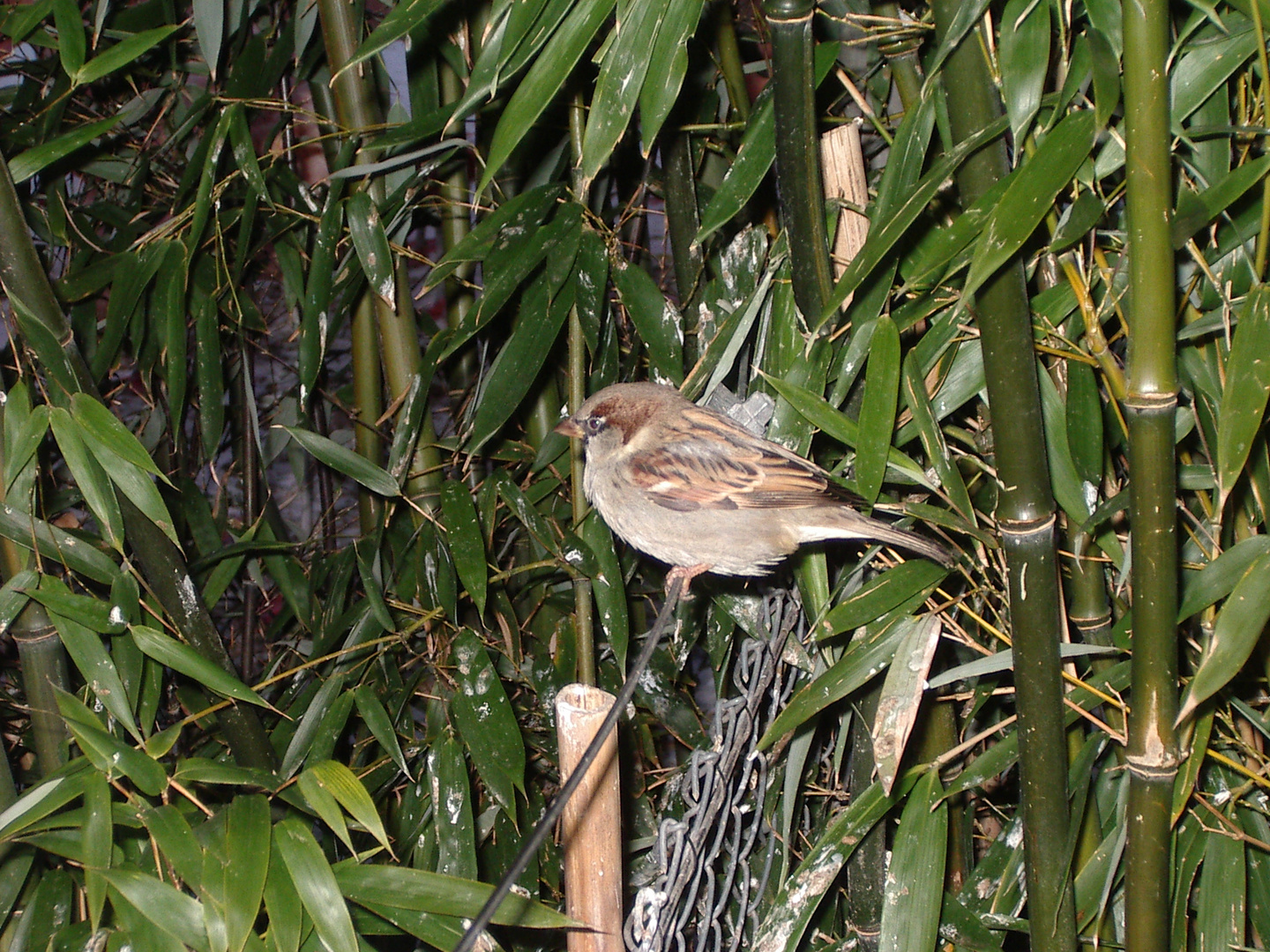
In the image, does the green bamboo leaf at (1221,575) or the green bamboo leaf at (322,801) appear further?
the green bamboo leaf at (322,801)

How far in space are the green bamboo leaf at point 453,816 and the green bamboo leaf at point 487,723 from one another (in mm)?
48

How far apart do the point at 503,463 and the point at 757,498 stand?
968 millimetres

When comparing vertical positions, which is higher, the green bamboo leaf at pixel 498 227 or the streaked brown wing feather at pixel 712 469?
the green bamboo leaf at pixel 498 227

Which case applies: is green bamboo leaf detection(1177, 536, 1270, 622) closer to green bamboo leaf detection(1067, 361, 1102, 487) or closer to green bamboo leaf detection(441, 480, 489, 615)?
green bamboo leaf detection(1067, 361, 1102, 487)

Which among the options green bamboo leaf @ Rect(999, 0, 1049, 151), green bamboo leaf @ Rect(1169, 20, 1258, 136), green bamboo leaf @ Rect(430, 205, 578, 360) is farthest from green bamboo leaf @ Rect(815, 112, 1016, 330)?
green bamboo leaf @ Rect(430, 205, 578, 360)

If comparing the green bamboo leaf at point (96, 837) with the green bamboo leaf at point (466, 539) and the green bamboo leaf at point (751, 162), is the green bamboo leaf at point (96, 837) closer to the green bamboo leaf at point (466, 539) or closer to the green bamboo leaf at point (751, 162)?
the green bamboo leaf at point (466, 539)

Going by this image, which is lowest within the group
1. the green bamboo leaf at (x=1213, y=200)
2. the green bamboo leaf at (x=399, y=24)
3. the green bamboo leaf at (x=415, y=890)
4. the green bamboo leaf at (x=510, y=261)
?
the green bamboo leaf at (x=415, y=890)

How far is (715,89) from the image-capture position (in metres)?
1.88

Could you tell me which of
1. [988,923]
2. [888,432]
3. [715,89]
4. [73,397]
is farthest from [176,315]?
[988,923]

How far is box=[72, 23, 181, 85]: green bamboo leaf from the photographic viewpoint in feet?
5.07

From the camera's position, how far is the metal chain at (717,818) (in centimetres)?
115

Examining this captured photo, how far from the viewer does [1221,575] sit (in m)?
1.16

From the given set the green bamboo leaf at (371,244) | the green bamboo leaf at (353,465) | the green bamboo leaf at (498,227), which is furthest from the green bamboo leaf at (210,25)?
the green bamboo leaf at (353,465)

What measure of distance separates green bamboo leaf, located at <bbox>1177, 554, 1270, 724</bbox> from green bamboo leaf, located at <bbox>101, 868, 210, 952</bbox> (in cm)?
131
